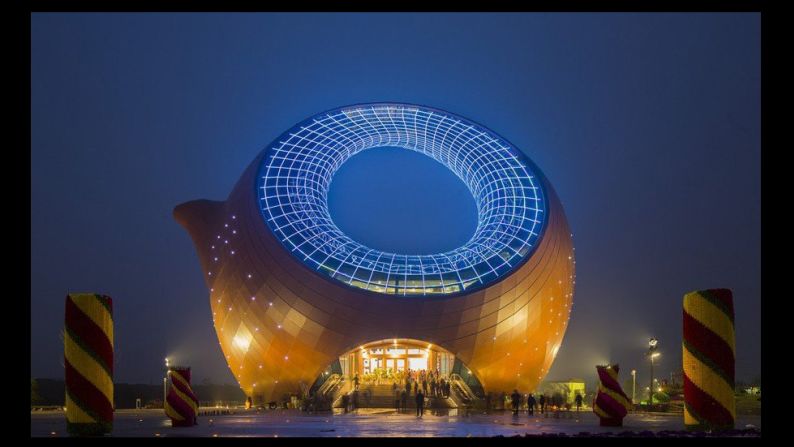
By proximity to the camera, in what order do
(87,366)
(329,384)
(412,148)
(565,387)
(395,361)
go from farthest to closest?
(565,387)
(412,148)
(395,361)
(329,384)
(87,366)

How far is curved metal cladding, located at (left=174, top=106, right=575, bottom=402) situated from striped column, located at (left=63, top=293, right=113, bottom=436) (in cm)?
2769

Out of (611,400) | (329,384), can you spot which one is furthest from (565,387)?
(611,400)

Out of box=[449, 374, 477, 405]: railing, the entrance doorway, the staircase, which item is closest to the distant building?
the entrance doorway

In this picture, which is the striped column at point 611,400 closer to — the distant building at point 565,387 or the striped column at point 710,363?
the striped column at point 710,363

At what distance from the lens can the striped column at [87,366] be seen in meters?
21.5

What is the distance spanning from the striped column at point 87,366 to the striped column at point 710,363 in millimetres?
15399

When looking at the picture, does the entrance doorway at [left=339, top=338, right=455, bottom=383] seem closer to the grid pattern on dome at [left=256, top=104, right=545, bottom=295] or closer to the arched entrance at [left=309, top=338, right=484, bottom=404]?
the arched entrance at [left=309, top=338, right=484, bottom=404]

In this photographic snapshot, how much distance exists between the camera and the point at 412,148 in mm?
68000

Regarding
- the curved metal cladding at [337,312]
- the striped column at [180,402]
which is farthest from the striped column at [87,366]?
the curved metal cladding at [337,312]

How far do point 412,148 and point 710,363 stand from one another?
48.2 meters

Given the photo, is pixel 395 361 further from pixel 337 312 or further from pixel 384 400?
pixel 337 312
